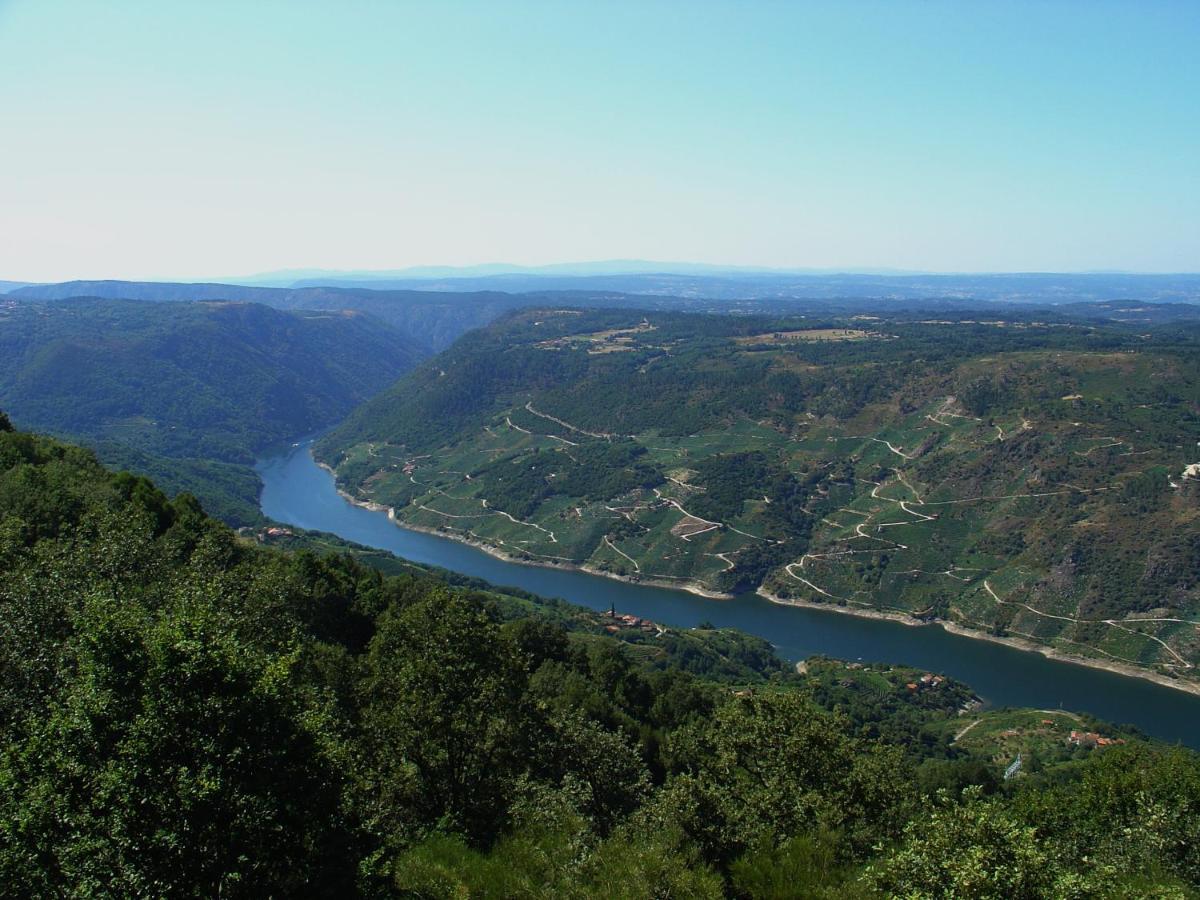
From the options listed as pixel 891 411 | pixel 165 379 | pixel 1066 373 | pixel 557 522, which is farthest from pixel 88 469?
pixel 165 379

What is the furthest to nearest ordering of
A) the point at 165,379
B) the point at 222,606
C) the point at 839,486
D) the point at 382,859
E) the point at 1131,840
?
the point at 165,379 → the point at 839,486 → the point at 1131,840 → the point at 222,606 → the point at 382,859

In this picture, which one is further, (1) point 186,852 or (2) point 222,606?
(2) point 222,606

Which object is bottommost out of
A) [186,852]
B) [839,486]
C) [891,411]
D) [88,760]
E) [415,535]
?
[415,535]

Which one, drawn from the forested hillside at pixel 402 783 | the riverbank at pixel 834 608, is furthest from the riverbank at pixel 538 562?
Result: the forested hillside at pixel 402 783

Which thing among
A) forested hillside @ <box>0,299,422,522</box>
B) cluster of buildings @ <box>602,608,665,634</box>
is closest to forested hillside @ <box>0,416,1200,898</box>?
cluster of buildings @ <box>602,608,665,634</box>

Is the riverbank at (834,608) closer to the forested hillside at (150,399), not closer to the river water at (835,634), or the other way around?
the river water at (835,634)

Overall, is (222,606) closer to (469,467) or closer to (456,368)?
(469,467)
